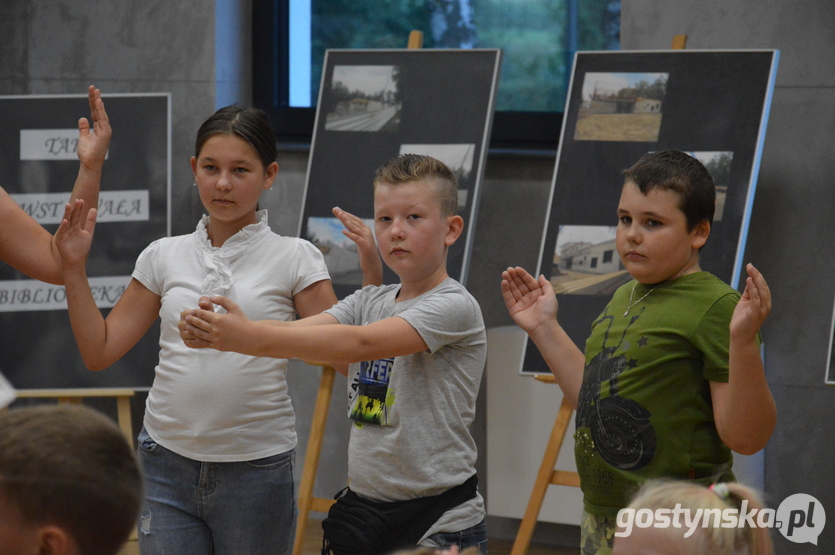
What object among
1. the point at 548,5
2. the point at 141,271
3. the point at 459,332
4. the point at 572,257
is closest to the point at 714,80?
the point at 572,257

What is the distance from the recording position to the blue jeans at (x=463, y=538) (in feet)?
5.08

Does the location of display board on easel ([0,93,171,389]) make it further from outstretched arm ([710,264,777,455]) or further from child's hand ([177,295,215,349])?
outstretched arm ([710,264,777,455])

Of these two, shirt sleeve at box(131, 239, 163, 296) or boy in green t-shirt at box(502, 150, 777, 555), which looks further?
shirt sleeve at box(131, 239, 163, 296)

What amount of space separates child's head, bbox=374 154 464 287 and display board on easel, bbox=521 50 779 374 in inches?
58.7

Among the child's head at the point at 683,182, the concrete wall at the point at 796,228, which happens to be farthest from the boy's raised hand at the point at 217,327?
the concrete wall at the point at 796,228

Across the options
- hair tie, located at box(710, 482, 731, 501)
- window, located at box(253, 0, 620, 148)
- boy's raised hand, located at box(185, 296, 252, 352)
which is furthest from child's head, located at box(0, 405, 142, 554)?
window, located at box(253, 0, 620, 148)

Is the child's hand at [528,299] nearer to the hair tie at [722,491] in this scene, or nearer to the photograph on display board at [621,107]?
the hair tie at [722,491]

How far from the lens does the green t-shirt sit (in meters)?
1.48

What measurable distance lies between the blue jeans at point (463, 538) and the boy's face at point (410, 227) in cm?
48

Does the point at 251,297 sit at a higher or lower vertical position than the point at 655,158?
lower

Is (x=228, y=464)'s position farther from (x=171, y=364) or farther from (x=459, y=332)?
(x=459, y=332)

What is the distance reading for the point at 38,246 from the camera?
187cm

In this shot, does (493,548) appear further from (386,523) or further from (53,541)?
(53,541)

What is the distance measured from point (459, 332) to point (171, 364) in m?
0.60
